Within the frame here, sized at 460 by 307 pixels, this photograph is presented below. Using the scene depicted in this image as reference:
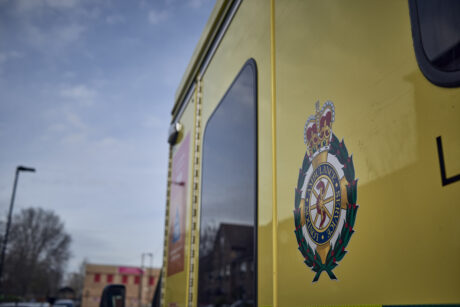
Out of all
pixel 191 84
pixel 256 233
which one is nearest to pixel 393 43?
pixel 256 233

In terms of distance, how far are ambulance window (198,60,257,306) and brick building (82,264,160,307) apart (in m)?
39.5

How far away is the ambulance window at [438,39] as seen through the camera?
2.67 ft

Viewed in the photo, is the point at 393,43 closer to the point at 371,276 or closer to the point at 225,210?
the point at 371,276

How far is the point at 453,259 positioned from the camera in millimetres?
757

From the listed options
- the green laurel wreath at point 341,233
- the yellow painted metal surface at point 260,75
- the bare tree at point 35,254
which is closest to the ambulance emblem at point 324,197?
the green laurel wreath at point 341,233

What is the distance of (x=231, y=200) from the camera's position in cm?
211

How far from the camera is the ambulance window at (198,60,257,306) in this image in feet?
5.98

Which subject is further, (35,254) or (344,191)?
(35,254)

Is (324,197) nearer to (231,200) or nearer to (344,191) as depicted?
(344,191)

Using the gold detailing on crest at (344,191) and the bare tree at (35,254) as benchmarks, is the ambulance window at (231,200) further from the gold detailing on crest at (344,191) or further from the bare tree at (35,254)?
the bare tree at (35,254)

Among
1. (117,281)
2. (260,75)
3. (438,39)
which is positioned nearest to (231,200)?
(260,75)

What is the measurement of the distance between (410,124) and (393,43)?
0.69 feet

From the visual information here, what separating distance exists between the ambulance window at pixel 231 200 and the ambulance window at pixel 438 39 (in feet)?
3.24

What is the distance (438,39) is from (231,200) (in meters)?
1.39
